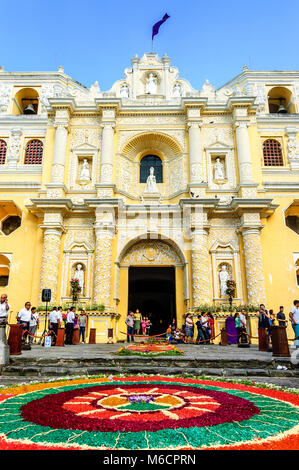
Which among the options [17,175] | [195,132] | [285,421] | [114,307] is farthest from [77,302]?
[285,421]

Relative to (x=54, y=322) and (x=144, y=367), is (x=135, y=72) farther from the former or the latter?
(x=144, y=367)

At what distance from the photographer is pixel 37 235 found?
16719 mm

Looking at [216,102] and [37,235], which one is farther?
[216,102]

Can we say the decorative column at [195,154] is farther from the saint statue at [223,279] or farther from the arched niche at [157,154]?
the saint statue at [223,279]

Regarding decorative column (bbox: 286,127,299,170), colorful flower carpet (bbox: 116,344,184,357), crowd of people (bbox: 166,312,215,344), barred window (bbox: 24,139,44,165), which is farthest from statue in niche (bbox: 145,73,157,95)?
colorful flower carpet (bbox: 116,344,184,357)

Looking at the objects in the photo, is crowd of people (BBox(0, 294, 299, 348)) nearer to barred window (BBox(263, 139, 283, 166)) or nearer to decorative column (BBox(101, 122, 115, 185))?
decorative column (BBox(101, 122, 115, 185))

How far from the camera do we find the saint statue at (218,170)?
→ 57.9ft

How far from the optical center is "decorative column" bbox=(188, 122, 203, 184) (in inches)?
673

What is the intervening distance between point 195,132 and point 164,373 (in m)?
13.7

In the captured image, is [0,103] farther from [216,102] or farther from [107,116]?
[216,102]

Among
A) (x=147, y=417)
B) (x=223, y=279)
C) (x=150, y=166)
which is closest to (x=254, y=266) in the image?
(x=223, y=279)

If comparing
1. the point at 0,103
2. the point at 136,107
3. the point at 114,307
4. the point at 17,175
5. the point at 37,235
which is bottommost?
the point at 114,307

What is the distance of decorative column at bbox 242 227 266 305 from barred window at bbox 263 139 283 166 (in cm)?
474

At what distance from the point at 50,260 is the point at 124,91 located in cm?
1090
